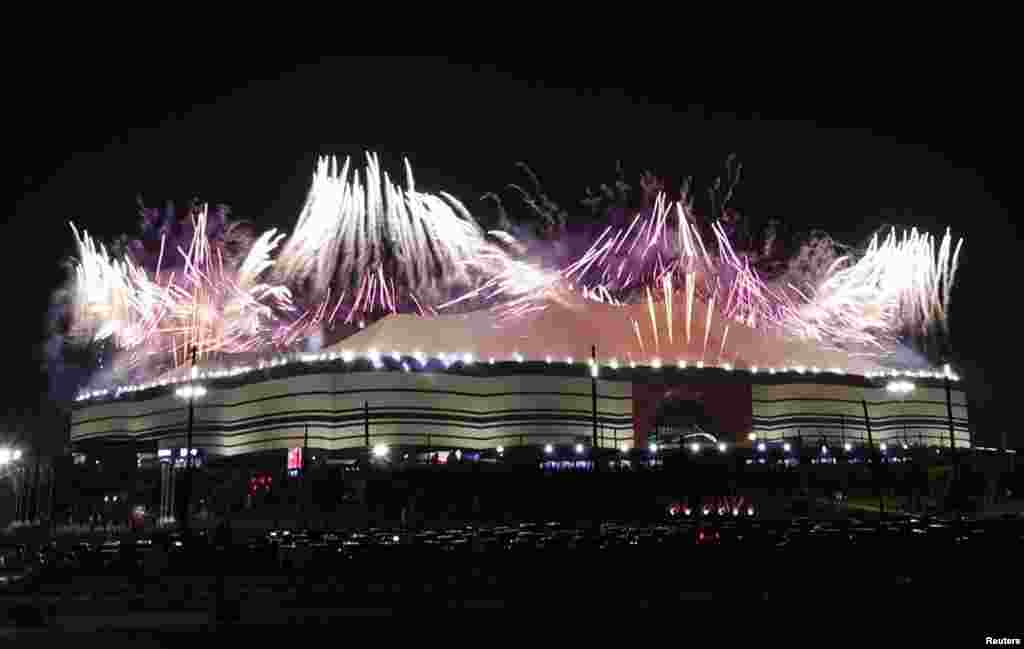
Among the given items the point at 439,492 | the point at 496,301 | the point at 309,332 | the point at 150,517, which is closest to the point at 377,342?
the point at 309,332

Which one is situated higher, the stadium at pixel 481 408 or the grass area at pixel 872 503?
the stadium at pixel 481 408

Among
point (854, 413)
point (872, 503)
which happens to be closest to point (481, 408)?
point (872, 503)

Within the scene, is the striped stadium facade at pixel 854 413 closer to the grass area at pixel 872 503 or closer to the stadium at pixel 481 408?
the stadium at pixel 481 408

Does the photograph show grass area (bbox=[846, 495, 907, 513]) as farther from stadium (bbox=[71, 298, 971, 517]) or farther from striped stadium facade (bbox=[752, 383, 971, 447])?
striped stadium facade (bbox=[752, 383, 971, 447])

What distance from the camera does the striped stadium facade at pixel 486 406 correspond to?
95.9 meters

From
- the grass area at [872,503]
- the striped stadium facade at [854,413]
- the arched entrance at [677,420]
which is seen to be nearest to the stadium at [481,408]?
the arched entrance at [677,420]

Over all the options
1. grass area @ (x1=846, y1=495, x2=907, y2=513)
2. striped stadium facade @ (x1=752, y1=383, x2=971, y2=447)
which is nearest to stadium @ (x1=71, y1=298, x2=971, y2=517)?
striped stadium facade @ (x1=752, y1=383, x2=971, y2=447)

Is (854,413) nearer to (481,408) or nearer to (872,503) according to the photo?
(872,503)

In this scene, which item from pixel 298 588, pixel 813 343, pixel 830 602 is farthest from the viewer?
pixel 813 343

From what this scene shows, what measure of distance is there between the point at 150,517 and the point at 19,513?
12.8 meters

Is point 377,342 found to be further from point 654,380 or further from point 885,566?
point 885,566

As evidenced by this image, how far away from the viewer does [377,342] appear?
97562mm

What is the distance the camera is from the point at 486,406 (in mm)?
98625

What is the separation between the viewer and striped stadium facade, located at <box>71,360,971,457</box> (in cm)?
9588
